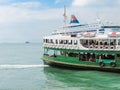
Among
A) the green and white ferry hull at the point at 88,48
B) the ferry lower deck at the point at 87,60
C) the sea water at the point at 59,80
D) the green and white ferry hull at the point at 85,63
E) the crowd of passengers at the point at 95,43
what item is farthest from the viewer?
the crowd of passengers at the point at 95,43

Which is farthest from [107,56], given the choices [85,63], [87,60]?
[85,63]

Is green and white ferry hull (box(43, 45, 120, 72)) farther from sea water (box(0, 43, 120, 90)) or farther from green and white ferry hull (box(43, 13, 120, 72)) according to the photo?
sea water (box(0, 43, 120, 90))

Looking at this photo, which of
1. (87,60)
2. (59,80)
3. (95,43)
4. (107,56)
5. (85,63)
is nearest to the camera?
(59,80)

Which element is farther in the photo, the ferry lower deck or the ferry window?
the ferry window

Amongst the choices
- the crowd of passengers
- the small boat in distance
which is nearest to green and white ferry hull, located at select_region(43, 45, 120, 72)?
the small boat in distance

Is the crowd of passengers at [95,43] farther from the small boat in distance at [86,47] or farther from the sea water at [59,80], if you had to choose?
the sea water at [59,80]

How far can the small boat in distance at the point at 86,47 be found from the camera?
27.5m

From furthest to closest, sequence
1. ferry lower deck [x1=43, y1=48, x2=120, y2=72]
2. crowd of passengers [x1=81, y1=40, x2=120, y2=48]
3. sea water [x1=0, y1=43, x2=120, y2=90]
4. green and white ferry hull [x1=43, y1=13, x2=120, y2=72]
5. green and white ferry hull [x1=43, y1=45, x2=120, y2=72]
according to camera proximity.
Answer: crowd of passengers [x1=81, y1=40, x2=120, y2=48]
green and white ferry hull [x1=43, y1=13, x2=120, y2=72]
ferry lower deck [x1=43, y1=48, x2=120, y2=72]
green and white ferry hull [x1=43, y1=45, x2=120, y2=72]
sea water [x1=0, y1=43, x2=120, y2=90]

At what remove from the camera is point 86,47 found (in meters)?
29.0

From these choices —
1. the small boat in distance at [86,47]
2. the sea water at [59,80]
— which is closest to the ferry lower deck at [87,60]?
the small boat in distance at [86,47]

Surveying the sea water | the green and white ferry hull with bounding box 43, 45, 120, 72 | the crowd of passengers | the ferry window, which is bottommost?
the sea water

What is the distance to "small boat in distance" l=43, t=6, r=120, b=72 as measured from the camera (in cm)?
2755

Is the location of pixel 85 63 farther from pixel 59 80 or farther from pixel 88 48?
pixel 59 80

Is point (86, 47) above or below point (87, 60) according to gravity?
above
